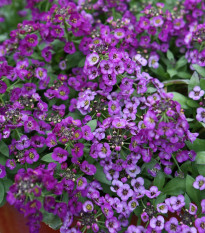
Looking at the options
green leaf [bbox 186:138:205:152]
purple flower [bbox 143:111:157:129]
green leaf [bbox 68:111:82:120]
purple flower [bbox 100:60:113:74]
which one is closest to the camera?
purple flower [bbox 143:111:157:129]

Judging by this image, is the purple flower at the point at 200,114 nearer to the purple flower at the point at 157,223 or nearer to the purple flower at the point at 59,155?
the purple flower at the point at 157,223

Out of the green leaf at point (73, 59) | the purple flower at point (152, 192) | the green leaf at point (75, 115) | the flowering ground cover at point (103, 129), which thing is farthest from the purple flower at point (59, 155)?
the green leaf at point (73, 59)

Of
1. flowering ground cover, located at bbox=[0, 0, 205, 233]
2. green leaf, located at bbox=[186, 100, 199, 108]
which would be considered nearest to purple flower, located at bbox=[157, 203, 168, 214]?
flowering ground cover, located at bbox=[0, 0, 205, 233]

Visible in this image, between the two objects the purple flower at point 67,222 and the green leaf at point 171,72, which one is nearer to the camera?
the purple flower at point 67,222

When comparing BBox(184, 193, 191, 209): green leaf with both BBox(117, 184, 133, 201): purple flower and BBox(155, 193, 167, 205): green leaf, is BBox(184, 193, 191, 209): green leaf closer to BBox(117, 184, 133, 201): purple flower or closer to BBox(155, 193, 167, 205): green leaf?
BBox(155, 193, 167, 205): green leaf

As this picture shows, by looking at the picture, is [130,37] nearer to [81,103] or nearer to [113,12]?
[113,12]
